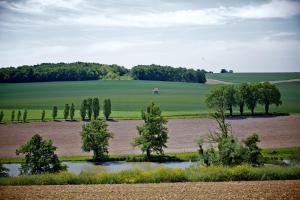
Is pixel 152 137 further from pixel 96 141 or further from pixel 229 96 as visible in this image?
pixel 229 96

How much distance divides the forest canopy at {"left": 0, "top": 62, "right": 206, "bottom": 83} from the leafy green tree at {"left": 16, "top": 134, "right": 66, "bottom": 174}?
344ft

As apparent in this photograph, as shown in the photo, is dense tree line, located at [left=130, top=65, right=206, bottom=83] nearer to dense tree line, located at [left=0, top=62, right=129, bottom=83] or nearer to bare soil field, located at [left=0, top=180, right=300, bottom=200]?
dense tree line, located at [left=0, top=62, right=129, bottom=83]

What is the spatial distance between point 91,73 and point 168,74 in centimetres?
3211

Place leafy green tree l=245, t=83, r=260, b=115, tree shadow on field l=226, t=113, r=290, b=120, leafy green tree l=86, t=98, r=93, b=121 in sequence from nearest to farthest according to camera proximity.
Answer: tree shadow on field l=226, t=113, r=290, b=120 → leafy green tree l=86, t=98, r=93, b=121 → leafy green tree l=245, t=83, r=260, b=115

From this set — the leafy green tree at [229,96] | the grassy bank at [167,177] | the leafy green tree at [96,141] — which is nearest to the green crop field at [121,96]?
the leafy green tree at [229,96]

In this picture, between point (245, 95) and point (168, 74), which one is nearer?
point (245, 95)

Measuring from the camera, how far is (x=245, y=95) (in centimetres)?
8762

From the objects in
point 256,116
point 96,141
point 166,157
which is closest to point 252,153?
point 166,157

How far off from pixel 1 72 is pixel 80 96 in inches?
1668

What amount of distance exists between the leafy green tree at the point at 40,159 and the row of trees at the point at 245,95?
49872 millimetres

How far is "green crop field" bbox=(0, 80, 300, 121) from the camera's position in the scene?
95625 millimetres

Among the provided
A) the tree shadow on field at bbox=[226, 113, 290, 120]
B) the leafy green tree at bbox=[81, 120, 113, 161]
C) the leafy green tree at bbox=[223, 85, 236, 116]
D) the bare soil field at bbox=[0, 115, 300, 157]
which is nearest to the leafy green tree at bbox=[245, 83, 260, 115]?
the tree shadow on field at bbox=[226, 113, 290, 120]

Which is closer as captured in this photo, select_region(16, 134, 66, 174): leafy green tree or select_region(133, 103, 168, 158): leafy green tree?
select_region(16, 134, 66, 174): leafy green tree

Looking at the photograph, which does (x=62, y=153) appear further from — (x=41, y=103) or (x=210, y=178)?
(x=41, y=103)
